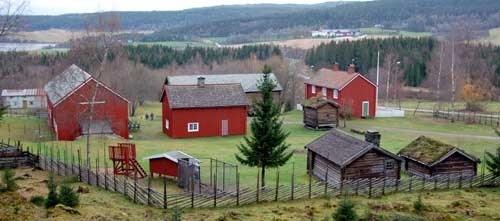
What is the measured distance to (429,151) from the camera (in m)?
34.5

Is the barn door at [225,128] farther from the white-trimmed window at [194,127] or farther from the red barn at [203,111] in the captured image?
the white-trimmed window at [194,127]

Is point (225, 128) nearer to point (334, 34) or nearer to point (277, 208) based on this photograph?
point (277, 208)

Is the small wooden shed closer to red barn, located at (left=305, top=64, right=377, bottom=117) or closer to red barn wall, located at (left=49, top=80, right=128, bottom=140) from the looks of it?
red barn wall, located at (left=49, top=80, right=128, bottom=140)

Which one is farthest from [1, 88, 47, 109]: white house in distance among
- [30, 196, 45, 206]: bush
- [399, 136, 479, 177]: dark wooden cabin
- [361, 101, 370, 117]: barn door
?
[30, 196, 45, 206]: bush

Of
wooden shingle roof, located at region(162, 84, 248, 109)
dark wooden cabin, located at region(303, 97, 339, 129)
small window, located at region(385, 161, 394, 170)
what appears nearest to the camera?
small window, located at region(385, 161, 394, 170)

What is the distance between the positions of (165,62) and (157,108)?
3324cm

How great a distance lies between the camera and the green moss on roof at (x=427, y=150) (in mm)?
33531

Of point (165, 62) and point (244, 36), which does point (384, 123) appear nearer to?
point (165, 62)

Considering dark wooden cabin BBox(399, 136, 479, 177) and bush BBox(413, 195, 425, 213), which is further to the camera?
dark wooden cabin BBox(399, 136, 479, 177)

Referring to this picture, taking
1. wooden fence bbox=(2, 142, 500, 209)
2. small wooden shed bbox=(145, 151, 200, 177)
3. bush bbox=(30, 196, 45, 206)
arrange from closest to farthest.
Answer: bush bbox=(30, 196, 45, 206), wooden fence bbox=(2, 142, 500, 209), small wooden shed bbox=(145, 151, 200, 177)

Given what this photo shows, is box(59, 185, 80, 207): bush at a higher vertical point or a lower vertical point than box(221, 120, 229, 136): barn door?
higher

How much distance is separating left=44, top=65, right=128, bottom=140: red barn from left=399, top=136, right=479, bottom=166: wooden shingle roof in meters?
23.6

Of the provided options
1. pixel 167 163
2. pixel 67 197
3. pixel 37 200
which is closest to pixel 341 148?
pixel 167 163

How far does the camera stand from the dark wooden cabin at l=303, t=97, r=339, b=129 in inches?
2060
